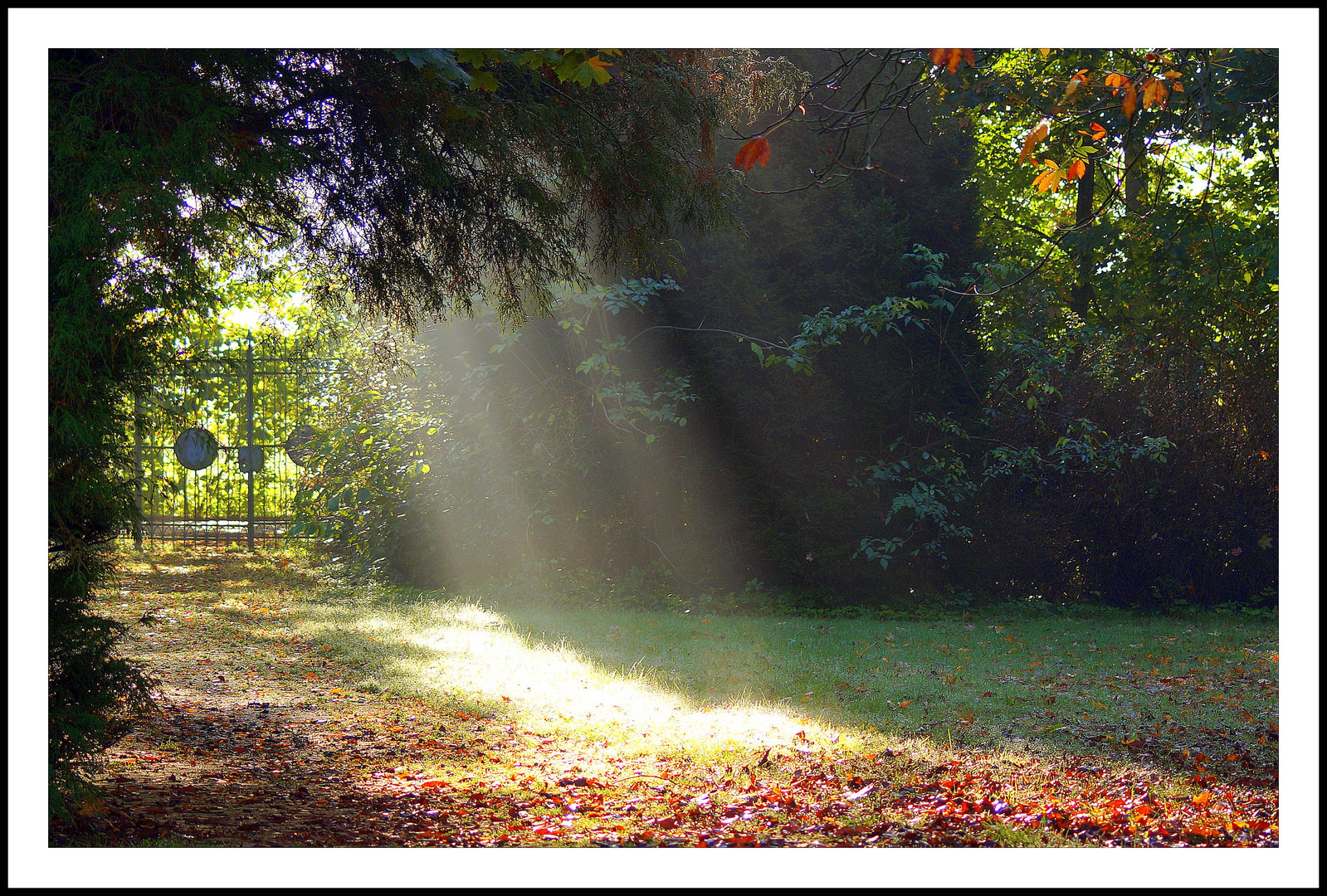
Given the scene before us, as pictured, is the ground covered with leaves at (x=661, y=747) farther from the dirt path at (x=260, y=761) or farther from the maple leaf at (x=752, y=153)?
the maple leaf at (x=752, y=153)

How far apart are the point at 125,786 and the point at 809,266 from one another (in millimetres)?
7386

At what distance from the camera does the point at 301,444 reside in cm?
1323

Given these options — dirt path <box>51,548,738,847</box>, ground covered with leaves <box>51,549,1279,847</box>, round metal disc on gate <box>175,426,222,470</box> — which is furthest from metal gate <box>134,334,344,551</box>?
dirt path <box>51,548,738,847</box>

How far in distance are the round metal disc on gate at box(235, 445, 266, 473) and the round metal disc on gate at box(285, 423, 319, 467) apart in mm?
392

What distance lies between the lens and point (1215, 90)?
551 centimetres

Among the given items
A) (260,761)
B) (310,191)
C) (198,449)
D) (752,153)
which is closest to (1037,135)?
(752,153)

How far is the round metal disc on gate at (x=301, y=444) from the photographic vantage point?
1268 cm

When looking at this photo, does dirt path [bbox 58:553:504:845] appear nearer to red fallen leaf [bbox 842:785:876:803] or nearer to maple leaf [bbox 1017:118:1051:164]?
red fallen leaf [bbox 842:785:876:803]

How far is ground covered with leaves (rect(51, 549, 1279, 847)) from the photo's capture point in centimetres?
364

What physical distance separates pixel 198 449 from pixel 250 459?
31.1 inches

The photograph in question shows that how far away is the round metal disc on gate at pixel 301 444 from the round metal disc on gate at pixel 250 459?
1.29 ft

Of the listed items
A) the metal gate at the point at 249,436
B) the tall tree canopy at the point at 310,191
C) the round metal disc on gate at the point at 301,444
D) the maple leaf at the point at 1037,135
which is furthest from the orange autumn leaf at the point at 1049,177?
the round metal disc on gate at the point at 301,444

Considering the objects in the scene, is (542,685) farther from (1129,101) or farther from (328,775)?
(1129,101)
